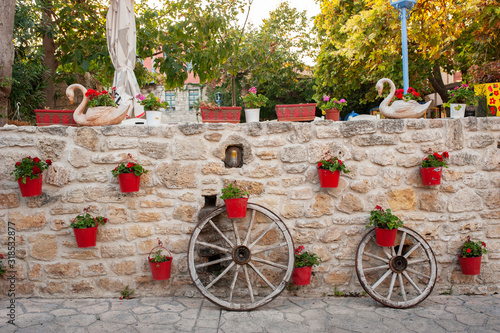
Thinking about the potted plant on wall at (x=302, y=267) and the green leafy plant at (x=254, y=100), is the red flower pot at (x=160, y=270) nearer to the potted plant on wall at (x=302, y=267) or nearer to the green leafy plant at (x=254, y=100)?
the potted plant on wall at (x=302, y=267)

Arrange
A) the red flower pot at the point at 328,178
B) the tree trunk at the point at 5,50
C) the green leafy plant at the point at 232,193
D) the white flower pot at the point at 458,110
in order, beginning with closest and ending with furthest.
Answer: the green leafy plant at the point at 232,193
the red flower pot at the point at 328,178
the white flower pot at the point at 458,110
the tree trunk at the point at 5,50

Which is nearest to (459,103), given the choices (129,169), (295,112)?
(295,112)

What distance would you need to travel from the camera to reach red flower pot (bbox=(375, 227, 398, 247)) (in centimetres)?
336

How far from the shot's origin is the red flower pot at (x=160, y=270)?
333 cm

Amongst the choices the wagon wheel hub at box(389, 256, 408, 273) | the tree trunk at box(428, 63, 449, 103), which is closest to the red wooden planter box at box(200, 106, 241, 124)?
the wagon wheel hub at box(389, 256, 408, 273)

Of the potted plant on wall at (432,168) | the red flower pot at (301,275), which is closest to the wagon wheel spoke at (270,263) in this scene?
Answer: the red flower pot at (301,275)

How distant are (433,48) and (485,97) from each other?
3812 mm

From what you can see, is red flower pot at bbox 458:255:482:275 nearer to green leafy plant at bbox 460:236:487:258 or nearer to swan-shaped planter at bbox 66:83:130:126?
green leafy plant at bbox 460:236:487:258

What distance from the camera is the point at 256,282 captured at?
357cm

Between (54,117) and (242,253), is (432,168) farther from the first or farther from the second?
(54,117)

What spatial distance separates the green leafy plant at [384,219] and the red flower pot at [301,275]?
68 centimetres

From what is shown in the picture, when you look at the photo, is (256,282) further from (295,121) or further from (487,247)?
(487,247)

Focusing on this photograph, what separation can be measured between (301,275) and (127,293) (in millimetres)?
1541

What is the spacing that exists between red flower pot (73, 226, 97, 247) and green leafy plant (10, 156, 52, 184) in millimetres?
562
